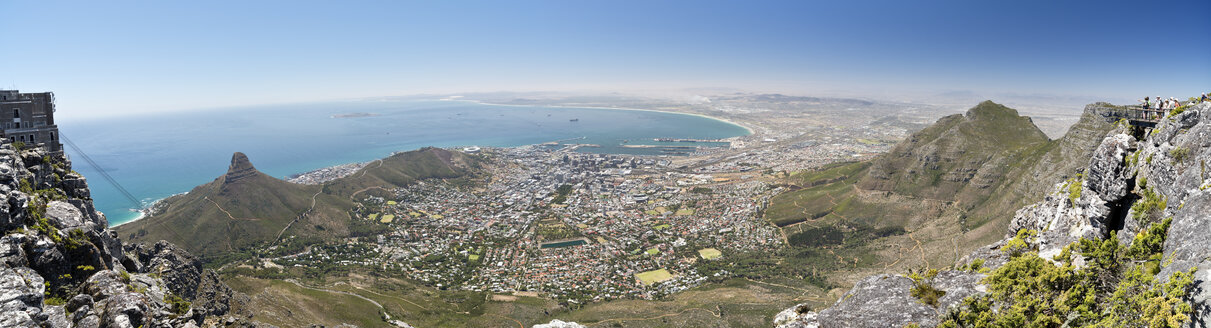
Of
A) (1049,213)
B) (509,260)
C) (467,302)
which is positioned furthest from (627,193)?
(1049,213)

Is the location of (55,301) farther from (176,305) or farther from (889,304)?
(889,304)

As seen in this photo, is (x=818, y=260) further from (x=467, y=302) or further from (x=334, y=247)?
(x=334, y=247)

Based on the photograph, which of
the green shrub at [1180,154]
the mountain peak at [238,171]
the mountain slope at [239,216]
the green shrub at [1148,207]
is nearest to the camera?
the green shrub at [1180,154]

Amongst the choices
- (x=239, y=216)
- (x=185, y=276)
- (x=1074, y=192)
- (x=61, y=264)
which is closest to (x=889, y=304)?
(x=1074, y=192)

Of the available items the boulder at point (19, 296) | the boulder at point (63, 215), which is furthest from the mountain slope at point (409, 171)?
the boulder at point (19, 296)

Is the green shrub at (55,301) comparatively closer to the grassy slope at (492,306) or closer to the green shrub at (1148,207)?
the grassy slope at (492,306)
